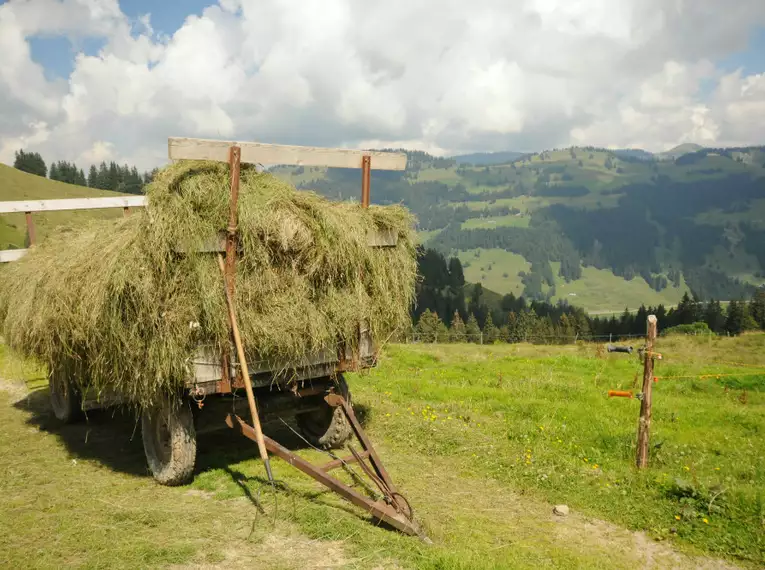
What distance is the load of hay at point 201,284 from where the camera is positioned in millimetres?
5906

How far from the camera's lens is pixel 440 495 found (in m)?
6.72

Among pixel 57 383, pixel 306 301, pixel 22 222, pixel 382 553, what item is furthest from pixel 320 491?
pixel 22 222

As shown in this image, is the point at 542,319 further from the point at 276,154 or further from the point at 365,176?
the point at 276,154

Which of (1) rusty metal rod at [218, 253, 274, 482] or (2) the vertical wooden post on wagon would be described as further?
(2) the vertical wooden post on wagon

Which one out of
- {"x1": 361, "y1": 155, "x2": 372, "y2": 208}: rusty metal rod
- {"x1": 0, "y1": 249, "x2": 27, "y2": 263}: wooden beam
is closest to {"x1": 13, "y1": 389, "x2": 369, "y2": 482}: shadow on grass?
{"x1": 0, "y1": 249, "x2": 27, "y2": 263}: wooden beam

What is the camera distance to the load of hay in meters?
5.91

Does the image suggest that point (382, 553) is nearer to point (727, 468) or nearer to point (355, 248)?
point (355, 248)

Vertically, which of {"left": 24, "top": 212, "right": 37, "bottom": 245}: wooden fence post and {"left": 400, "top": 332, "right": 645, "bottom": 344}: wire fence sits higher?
{"left": 24, "top": 212, "right": 37, "bottom": 245}: wooden fence post

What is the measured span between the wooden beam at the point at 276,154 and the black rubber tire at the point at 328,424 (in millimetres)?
2858

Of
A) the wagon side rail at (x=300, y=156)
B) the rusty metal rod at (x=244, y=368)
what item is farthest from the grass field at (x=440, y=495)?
the wagon side rail at (x=300, y=156)

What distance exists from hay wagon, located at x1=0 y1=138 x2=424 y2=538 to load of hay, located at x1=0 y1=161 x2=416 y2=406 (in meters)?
0.14

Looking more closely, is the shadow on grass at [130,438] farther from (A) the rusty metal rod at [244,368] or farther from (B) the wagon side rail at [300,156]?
(B) the wagon side rail at [300,156]

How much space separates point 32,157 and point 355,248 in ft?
454

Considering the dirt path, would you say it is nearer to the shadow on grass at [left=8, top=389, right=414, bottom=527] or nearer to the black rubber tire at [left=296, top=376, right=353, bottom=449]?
the shadow on grass at [left=8, top=389, right=414, bottom=527]
